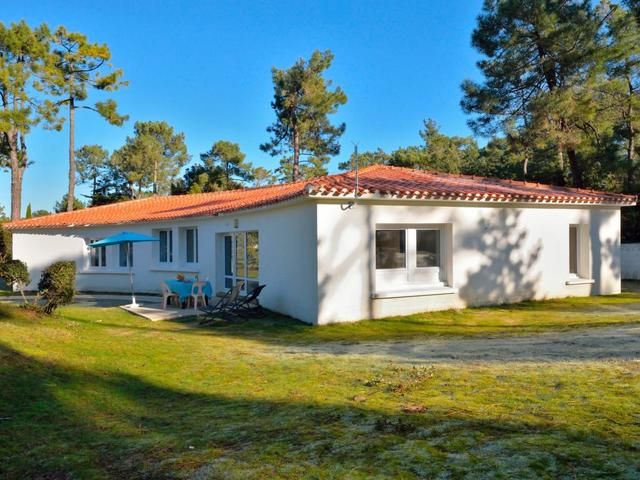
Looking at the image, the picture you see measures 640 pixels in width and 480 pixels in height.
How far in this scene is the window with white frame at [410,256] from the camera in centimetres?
1275

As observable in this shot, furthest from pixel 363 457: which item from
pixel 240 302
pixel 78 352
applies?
pixel 240 302

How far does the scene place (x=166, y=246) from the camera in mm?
20438

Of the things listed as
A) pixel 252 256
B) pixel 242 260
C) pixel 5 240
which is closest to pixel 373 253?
pixel 252 256

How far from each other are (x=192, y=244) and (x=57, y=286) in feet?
28.8

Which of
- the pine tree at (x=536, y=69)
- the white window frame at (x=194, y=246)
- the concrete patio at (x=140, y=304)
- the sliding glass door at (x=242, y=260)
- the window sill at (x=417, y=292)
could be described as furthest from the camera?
the pine tree at (x=536, y=69)

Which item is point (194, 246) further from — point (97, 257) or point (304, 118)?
point (304, 118)

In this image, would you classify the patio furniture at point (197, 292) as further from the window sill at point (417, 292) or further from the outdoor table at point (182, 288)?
the window sill at point (417, 292)

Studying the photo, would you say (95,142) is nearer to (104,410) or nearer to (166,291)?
(166,291)

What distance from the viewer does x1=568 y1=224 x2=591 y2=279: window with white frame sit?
16.2 metres

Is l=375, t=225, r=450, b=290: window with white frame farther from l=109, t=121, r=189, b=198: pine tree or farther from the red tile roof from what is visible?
l=109, t=121, r=189, b=198: pine tree

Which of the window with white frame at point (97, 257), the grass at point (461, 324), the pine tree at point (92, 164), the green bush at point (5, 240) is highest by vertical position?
the pine tree at point (92, 164)

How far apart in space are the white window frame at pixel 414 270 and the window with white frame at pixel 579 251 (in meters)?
5.33

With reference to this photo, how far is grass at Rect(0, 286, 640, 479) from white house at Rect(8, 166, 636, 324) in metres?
3.65

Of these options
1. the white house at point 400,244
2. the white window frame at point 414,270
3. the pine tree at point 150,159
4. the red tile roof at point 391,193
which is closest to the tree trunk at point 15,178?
the red tile roof at point 391,193
